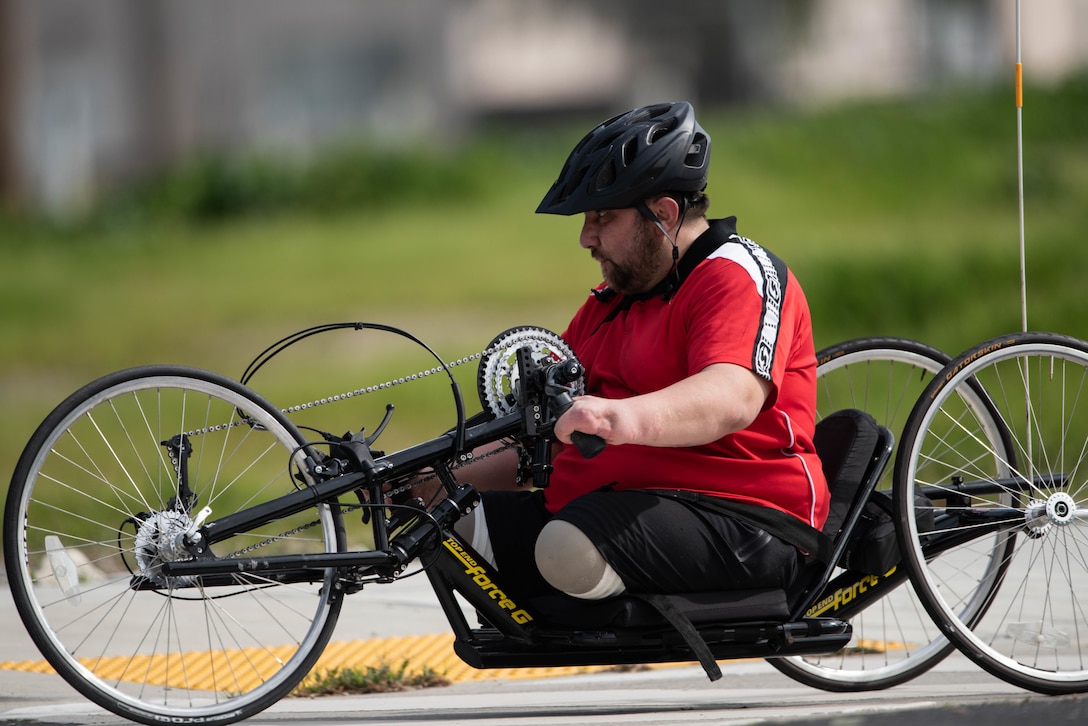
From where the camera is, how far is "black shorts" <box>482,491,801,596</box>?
366cm

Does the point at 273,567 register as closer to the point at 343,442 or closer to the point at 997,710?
the point at 343,442

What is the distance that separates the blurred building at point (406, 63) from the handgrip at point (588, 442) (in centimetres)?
1654

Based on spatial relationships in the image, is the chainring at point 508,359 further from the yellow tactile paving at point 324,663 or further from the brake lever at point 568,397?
the yellow tactile paving at point 324,663

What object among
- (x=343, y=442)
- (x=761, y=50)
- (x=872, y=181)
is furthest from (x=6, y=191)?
(x=343, y=442)

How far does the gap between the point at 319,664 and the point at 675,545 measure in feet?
5.06

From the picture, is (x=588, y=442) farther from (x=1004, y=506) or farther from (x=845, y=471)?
(x=1004, y=506)

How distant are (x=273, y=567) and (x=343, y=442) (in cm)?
36

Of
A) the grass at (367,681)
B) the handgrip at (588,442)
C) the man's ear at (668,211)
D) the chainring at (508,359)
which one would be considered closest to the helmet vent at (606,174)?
the man's ear at (668,211)

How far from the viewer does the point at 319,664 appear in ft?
15.4

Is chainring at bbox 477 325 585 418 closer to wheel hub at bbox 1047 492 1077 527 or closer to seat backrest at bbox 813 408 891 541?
seat backrest at bbox 813 408 891 541

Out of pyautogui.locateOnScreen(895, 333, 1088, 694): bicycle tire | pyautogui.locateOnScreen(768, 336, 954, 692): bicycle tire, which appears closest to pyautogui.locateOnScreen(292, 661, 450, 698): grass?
pyautogui.locateOnScreen(768, 336, 954, 692): bicycle tire

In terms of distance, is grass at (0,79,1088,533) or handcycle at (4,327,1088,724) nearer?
handcycle at (4,327,1088,724)

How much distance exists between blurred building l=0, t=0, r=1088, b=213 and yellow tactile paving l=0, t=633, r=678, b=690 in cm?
1530

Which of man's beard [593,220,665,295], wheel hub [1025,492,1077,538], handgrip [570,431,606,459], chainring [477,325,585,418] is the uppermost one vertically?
man's beard [593,220,665,295]
